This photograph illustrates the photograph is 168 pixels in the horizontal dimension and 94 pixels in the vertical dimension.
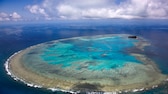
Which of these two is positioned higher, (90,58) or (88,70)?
(90,58)

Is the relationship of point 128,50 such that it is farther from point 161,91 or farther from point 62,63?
Answer: point 161,91

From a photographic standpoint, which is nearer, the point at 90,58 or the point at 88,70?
the point at 88,70

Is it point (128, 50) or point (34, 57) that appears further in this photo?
point (128, 50)

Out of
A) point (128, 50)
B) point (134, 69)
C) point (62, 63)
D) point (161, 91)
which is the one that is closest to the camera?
point (161, 91)

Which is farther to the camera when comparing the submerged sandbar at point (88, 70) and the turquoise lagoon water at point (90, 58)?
the turquoise lagoon water at point (90, 58)

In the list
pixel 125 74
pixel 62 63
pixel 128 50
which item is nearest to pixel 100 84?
pixel 125 74

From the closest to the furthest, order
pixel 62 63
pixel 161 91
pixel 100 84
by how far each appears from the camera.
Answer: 1. pixel 161 91
2. pixel 100 84
3. pixel 62 63

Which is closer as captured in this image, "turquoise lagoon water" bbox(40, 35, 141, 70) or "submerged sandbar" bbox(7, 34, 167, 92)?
"submerged sandbar" bbox(7, 34, 167, 92)

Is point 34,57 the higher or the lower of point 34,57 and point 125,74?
the higher
